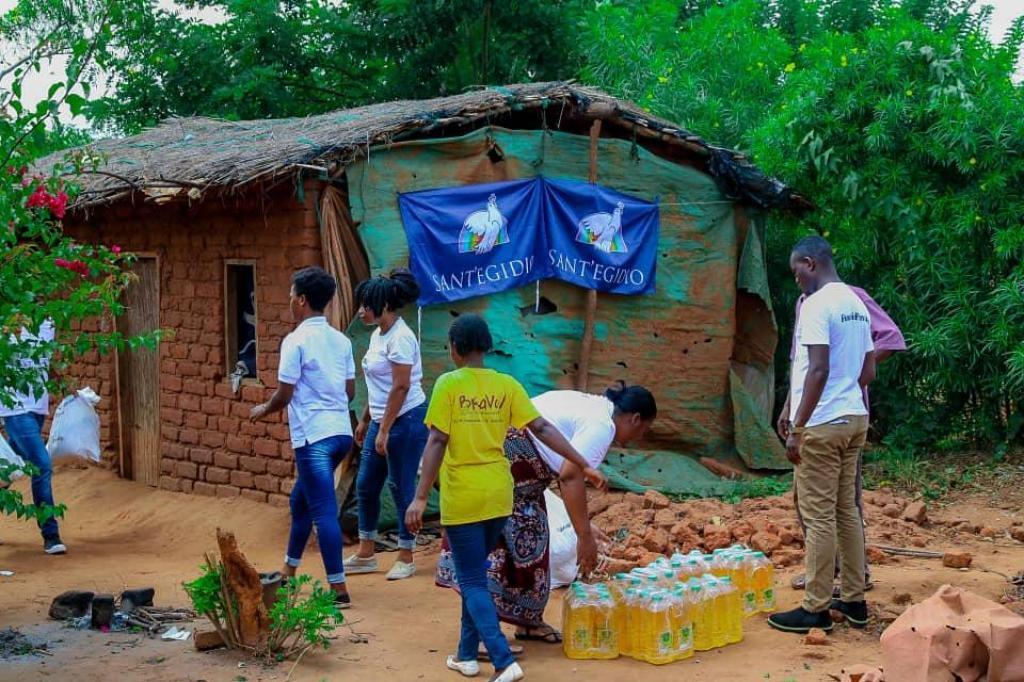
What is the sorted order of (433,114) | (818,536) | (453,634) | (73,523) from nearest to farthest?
(818,536)
(453,634)
(433,114)
(73,523)

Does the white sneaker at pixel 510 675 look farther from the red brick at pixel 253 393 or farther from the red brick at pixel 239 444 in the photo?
the red brick at pixel 239 444

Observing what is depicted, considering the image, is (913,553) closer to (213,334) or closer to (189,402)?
(213,334)

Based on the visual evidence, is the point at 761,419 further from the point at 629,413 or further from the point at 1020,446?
the point at 629,413

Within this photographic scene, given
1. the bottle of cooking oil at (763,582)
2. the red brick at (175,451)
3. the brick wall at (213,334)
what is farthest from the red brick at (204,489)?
the bottle of cooking oil at (763,582)

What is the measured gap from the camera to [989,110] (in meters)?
10.1

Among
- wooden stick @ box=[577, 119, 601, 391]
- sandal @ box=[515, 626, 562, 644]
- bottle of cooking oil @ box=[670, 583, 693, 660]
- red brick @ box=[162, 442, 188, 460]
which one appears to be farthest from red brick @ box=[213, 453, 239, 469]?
bottle of cooking oil @ box=[670, 583, 693, 660]

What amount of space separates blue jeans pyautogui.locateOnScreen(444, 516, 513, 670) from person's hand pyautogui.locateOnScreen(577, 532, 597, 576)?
36 cm

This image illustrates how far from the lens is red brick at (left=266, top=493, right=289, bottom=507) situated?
8.89 meters

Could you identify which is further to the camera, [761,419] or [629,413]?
[761,419]

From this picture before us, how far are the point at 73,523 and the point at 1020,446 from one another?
8.00m

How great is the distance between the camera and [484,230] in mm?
8969

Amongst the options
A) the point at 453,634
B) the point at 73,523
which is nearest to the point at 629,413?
the point at 453,634

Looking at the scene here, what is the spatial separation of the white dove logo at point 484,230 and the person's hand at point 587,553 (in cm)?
408

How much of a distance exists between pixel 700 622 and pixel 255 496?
14.8ft
